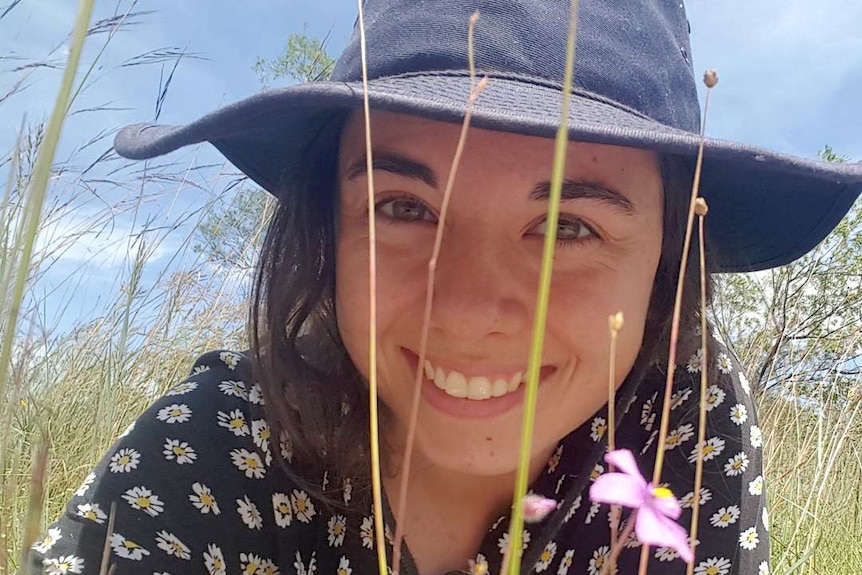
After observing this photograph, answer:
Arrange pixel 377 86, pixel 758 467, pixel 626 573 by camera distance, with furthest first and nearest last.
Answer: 1. pixel 758 467
2. pixel 626 573
3. pixel 377 86

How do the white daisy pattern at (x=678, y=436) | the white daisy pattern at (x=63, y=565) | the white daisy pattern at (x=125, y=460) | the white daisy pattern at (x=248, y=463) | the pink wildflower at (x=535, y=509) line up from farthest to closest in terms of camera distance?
the white daisy pattern at (x=678, y=436) < the white daisy pattern at (x=248, y=463) < the white daisy pattern at (x=125, y=460) < the white daisy pattern at (x=63, y=565) < the pink wildflower at (x=535, y=509)

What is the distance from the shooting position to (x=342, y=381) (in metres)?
1.22

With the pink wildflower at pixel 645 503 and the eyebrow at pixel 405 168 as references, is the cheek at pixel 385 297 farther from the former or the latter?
the pink wildflower at pixel 645 503

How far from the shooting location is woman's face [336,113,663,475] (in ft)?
2.99

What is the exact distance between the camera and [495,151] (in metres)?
0.91

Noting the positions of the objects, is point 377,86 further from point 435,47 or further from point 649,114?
point 649,114

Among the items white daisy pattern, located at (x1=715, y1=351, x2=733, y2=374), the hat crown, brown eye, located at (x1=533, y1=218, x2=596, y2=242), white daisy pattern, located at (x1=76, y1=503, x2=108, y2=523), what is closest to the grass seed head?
the hat crown

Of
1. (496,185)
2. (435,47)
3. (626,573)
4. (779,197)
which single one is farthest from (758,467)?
(435,47)

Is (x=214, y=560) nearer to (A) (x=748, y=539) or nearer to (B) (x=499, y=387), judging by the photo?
(B) (x=499, y=387)

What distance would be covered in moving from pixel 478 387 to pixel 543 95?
0.36m

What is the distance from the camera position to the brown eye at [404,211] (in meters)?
1.04

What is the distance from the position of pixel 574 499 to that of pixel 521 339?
0.33 metres

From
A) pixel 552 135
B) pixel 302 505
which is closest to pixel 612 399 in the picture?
pixel 552 135

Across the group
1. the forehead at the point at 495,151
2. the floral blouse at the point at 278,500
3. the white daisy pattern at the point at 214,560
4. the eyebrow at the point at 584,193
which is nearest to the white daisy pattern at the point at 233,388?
the floral blouse at the point at 278,500
